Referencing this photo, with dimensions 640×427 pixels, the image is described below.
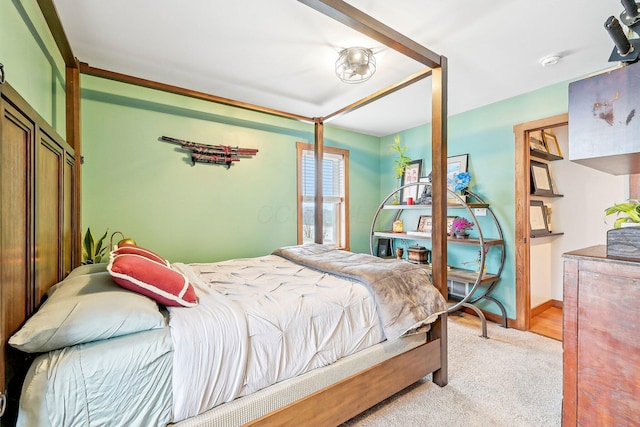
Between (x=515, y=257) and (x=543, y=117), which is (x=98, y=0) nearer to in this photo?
(x=543, y=117)

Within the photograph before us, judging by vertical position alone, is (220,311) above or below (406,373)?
above

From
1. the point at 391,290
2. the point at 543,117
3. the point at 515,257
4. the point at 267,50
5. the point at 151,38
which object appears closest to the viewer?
the point at 391,290

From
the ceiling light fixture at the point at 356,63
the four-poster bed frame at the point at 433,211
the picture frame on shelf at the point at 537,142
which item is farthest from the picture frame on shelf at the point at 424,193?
the ceiling light fixture at the point at 356,63

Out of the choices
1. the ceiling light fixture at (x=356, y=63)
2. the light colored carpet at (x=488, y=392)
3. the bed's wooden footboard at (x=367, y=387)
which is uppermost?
the ceiling light fixture at (x=356, y=63)

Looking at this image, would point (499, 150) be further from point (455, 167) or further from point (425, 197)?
point (425, 197)

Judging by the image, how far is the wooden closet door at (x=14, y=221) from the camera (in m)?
0.86

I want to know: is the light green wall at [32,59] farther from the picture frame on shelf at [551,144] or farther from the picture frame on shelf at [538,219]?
the picture frame on shelf at [551,144]

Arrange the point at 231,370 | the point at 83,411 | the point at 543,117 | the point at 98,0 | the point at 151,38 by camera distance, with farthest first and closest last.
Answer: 1. the point at 543,117
2. the point at 151,38
3. the point at 98,0
4. the point at 231,370
5. the point at 83,411

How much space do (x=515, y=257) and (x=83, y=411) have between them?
364 cm

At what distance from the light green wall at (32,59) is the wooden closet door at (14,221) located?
0.46m

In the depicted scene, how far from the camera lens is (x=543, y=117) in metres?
2.82

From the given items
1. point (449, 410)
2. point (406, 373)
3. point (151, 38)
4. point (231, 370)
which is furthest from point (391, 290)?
point (151, 38)

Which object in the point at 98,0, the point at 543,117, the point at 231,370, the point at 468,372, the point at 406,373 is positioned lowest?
the point at 468,372

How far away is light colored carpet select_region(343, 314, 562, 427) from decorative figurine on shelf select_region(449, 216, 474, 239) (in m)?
1.15
